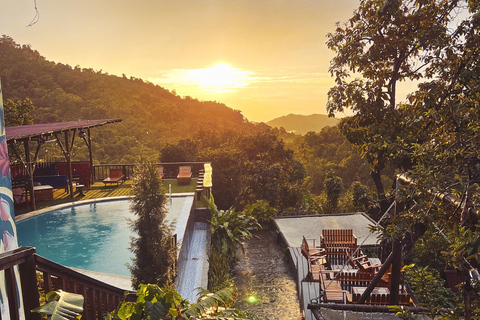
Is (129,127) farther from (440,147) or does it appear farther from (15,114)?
(440,147)

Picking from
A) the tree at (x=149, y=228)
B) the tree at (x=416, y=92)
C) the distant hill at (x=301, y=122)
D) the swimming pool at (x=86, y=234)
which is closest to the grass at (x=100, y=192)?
the swimming pool at (x=86, y=234)

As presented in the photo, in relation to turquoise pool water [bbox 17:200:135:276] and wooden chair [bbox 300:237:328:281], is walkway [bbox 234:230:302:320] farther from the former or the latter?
turquoise pool water [bbox 17:200:135:276]

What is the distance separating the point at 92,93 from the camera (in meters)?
44.4

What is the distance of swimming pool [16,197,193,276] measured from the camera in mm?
9961

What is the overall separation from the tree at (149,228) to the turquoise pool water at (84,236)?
3.16 metres

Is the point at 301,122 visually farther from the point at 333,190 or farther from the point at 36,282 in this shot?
the point at 36,282

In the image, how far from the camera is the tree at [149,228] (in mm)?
5887

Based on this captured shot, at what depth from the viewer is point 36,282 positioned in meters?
2.72

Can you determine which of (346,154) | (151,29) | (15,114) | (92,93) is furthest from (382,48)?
(92,93)

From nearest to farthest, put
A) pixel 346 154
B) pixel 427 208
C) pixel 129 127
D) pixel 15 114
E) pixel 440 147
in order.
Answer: pixel 427 208
pixel 440 147
pixel 15 114
pixel 346 154
pixel 129 127

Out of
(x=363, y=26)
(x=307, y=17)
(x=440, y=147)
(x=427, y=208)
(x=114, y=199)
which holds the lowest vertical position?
(x=114, y=199)

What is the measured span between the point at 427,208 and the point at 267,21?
16.0 m

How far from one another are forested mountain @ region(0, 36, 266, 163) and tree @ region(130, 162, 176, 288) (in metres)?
19.4

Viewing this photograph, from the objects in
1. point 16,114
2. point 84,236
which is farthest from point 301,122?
point 84,236
